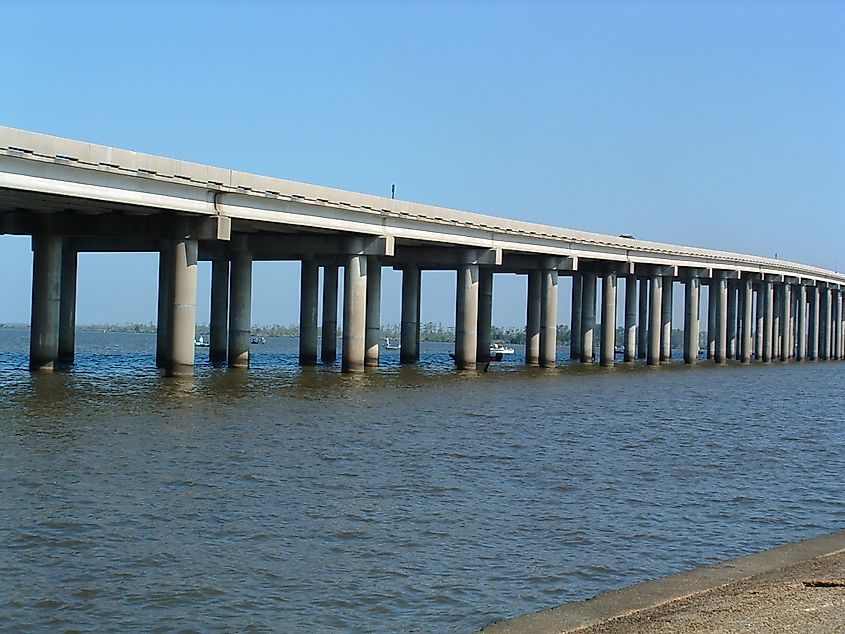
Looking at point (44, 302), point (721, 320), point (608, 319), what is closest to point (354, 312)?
point (44, 302)

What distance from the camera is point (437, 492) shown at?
2206cm

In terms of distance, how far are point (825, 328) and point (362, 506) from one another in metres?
132

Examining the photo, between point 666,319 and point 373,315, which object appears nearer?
point 373,315

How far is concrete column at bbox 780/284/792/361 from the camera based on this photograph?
12431cm

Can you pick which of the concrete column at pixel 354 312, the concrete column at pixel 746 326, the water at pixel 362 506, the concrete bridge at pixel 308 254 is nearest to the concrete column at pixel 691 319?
the concrete bridge at pixel 308 254

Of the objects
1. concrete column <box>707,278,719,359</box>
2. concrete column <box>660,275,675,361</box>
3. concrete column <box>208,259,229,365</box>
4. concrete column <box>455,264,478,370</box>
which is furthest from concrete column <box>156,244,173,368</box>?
concrete column <box>707,278,719,359</box>

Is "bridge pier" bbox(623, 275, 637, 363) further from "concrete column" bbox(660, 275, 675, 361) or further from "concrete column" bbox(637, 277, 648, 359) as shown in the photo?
"concrete column" bbox(637, 277, 648, 359)

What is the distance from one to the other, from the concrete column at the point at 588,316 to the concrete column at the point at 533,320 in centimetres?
1206

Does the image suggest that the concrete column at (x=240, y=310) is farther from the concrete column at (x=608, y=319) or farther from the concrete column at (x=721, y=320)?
the concrete column at (x=721, y=320)

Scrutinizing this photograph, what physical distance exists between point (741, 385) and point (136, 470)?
52917mm

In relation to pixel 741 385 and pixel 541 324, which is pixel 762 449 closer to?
pixel 741 385

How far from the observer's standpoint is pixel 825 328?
465 ft

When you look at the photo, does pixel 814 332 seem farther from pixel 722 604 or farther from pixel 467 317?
pixel 722 604

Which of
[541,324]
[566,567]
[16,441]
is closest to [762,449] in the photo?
[566,567]
